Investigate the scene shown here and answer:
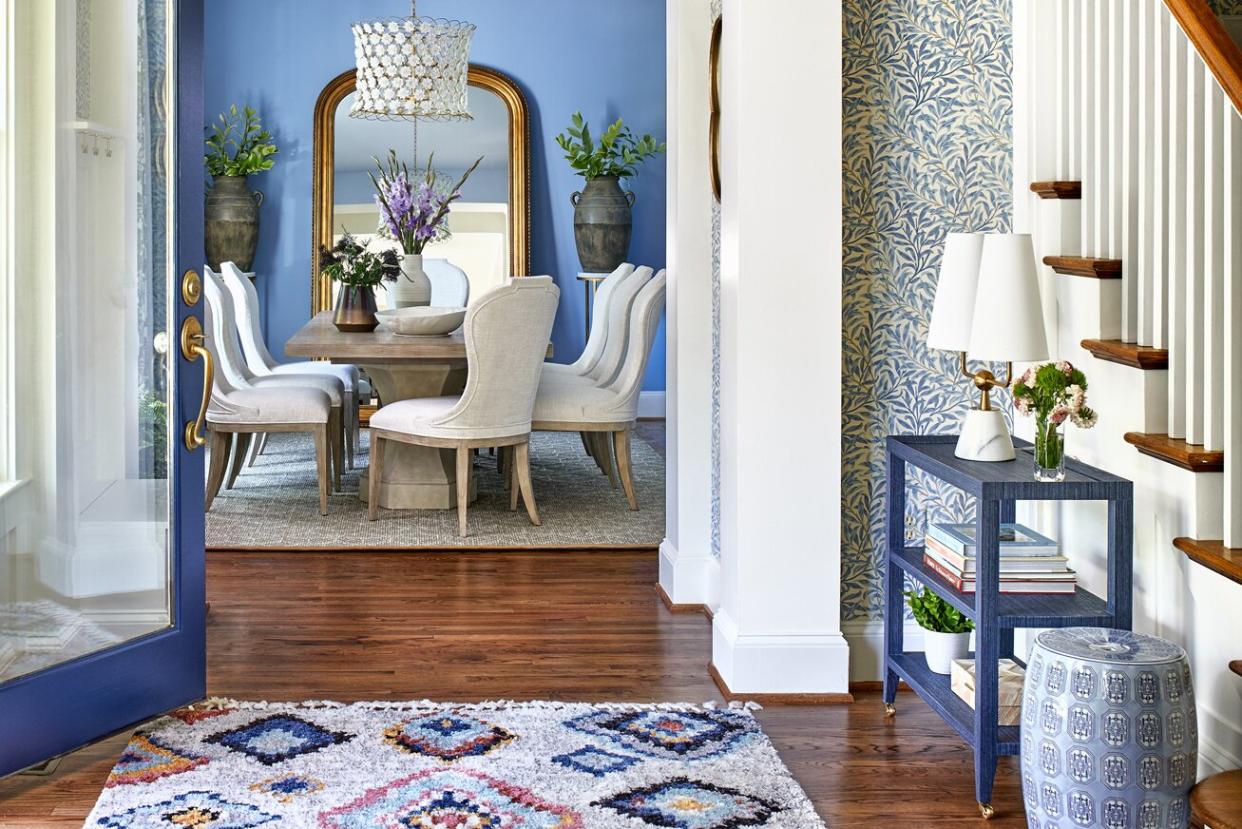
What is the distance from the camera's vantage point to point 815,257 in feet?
11.7

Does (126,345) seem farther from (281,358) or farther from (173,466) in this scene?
(281,358)

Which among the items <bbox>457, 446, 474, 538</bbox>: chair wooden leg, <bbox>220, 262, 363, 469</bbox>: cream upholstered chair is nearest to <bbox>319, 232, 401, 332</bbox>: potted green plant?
<bbox>220, 262, 363, 469</bbox>: cream upholstered chair

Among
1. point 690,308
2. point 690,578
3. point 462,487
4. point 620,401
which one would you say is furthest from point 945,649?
point 620,401

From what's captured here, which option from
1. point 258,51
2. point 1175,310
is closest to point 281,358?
point 258,51

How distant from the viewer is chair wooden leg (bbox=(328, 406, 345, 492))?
691 cm

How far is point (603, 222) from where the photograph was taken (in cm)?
915

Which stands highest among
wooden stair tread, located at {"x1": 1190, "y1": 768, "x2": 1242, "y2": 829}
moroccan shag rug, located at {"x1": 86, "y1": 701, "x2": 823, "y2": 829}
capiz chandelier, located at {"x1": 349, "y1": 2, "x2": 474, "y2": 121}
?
capiz chandelier, located at {"x1": 349, "y1": 2, "x2": 474, "y2": 121}

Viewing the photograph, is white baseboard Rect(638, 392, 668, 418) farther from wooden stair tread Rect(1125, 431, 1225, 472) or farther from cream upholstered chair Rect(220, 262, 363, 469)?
wooden stair tread Rect(1125, 431, 1225, 472)

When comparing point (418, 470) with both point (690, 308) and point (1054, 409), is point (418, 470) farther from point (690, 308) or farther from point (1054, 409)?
point (1054, 409)

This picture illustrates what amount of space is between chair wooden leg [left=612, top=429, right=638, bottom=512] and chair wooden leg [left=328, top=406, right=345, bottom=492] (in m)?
1.40

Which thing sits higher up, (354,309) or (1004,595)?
(354,309)

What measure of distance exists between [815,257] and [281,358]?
21.8ft

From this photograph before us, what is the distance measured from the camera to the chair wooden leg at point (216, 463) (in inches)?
246

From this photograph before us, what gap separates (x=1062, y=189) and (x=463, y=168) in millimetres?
6638
